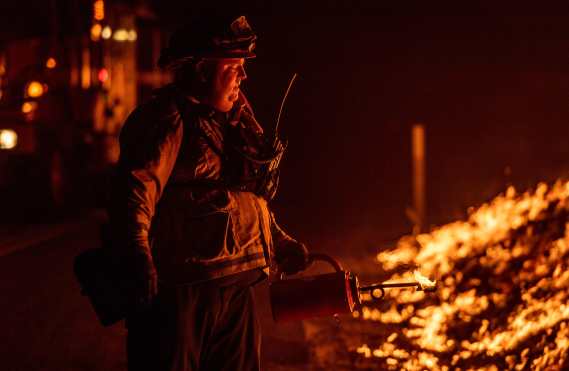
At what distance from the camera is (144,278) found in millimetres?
2721

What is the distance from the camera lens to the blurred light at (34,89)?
13453 millimetres

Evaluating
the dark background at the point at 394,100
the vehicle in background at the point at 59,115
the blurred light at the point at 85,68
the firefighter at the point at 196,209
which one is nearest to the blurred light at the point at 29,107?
the vehicle in background at the point at 59,115

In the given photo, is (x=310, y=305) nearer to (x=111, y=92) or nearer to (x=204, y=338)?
(x=204, y=338)

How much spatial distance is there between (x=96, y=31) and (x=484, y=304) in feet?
35.8

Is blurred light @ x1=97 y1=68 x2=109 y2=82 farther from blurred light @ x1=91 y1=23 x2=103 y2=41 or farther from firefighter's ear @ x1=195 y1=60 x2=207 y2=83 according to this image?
firefighter's ear @ x1=195 y1=60 x2=207 y2=83

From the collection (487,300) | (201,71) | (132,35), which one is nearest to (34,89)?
(132,35)

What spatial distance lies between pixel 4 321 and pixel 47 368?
134 cm

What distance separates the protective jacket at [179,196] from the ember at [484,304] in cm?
107

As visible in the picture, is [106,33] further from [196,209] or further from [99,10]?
[196,209]

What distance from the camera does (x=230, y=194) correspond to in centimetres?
311

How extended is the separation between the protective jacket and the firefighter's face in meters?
0.05

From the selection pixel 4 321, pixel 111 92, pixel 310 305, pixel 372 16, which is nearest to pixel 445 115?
pixel 372 16

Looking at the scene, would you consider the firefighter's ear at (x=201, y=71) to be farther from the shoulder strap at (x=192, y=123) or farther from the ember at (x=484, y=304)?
the ember at (x=484, y=304)

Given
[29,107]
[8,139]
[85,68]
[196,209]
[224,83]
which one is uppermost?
[224,83]
